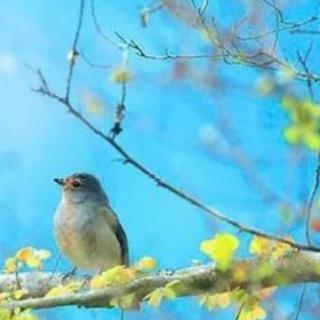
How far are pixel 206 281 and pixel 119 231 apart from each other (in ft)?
2.46

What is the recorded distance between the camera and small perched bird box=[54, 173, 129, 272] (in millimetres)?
2318

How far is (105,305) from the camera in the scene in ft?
5.32

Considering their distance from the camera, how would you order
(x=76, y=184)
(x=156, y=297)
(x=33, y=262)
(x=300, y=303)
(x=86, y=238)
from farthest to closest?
(x=76, y=184) → (x=86, y=238) → (x=33, y=262) → (x=156, y=297) → (x=300, y=303)

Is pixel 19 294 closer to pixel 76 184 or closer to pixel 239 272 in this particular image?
pixel 239 272

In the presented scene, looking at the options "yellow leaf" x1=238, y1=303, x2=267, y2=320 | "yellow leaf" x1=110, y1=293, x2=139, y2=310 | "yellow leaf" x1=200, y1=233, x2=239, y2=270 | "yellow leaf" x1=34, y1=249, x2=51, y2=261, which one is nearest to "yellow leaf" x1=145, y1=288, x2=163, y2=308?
"yellow leaf" x1=110, y1=293, x2=139, y2=310

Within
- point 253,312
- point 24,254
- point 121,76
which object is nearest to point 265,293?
point 253,312

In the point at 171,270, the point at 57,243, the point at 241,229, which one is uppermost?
the point at 57,243

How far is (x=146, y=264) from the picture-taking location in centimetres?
167

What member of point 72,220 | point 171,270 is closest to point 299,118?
point 171,270

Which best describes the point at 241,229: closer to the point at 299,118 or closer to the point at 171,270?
the point at 299,118

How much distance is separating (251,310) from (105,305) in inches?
10.4

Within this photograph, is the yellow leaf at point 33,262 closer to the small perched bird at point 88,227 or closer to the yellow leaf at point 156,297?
the yellow leaf at point 156,297

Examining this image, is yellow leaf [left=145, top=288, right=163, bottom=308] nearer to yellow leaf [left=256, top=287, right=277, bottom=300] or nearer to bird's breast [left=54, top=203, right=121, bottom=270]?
yellow leaf [left=256, top=287, right=277, bottom=300]

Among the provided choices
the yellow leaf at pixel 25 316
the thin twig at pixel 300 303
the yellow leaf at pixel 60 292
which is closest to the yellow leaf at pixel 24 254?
the yellow leaf at pixel 60 292
